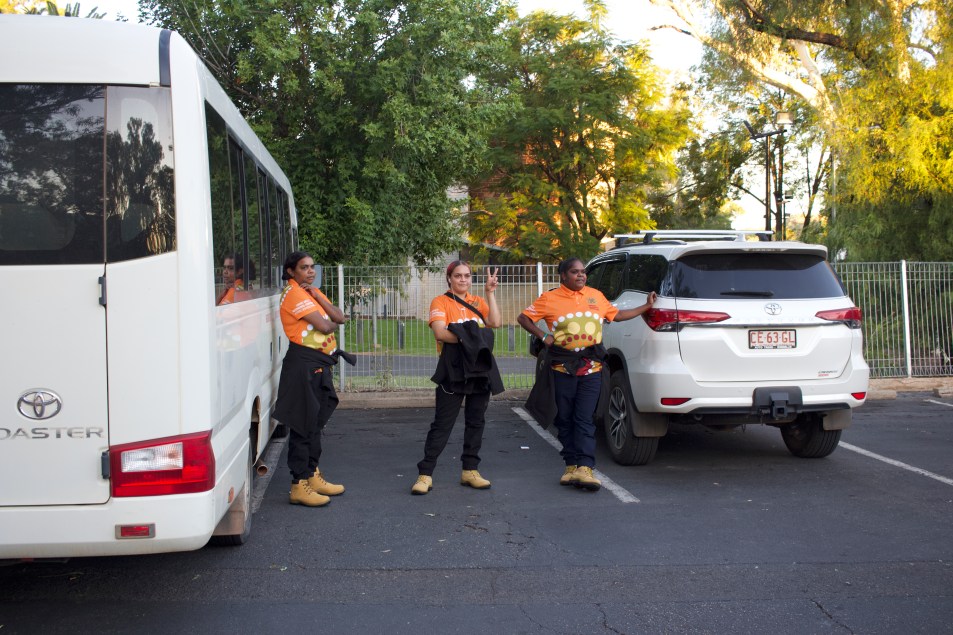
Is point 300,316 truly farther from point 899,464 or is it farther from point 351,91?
point 351,91

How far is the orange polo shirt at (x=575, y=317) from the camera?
6625mm

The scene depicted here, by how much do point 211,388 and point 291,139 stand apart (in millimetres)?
11413

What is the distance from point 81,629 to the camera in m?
4.10

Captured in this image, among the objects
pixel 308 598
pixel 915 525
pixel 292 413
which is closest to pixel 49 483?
pixel 308 598

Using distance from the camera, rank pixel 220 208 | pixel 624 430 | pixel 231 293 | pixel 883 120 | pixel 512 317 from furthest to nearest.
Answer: pixel 883 120
pixel 512 317
pixel 624 430
pixel 231 293
pixel 220 208

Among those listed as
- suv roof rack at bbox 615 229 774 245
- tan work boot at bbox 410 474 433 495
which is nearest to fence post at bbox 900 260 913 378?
suv roof rack at bbox 615 229 774 245

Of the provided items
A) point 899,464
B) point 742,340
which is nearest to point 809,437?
point 899,464

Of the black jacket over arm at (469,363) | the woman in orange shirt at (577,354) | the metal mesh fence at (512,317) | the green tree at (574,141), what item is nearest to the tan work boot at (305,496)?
the black jacket over arm at (469,363)

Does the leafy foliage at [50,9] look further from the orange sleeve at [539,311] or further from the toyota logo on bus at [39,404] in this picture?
the orange sleeve at [539,311]

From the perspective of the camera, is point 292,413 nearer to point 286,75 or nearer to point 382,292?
point 382,292

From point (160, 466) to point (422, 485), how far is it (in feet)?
10.2

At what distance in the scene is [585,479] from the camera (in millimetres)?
6641

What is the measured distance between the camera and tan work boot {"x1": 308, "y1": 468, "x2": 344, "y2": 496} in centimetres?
663

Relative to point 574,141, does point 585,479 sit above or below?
below
